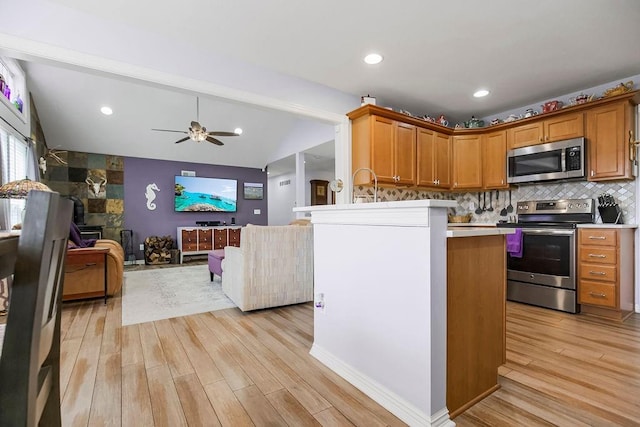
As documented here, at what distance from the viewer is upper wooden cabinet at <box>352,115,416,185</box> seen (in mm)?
3701

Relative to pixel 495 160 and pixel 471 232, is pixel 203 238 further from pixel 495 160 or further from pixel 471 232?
pixel 471 232

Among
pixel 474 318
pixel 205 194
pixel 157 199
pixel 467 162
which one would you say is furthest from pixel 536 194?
pixel 157 199

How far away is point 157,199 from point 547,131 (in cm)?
754

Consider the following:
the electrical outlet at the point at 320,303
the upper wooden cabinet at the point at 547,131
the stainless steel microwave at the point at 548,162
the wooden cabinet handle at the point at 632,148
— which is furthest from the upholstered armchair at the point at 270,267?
the wooden cabinet handle at the point at 632,148

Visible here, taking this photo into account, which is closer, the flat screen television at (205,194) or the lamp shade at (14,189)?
the lamp shade at (14,189)

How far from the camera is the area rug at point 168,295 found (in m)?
3.30

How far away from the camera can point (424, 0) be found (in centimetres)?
218

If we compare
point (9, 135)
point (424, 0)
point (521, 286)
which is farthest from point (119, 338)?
point (521, 286)

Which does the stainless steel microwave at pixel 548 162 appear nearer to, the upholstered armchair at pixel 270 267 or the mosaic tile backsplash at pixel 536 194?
the mosaic tile backsplash at pixel 536 194

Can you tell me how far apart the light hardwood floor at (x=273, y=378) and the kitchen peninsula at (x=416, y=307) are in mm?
140

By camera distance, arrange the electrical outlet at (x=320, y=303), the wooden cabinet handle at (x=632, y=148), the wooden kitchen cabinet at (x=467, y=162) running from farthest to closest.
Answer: the wooden kitchen cabinet at (x=467, y=162) → the wooden cabinet handle at (x=632, y=148) → the electrical outlet at (x=320, y=303)

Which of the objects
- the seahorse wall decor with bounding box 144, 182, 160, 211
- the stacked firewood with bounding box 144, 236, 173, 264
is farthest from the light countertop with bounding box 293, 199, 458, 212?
the seahorse wall decor with bounding box 144, 182, 160, 211

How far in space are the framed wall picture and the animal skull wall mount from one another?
3.19 metres

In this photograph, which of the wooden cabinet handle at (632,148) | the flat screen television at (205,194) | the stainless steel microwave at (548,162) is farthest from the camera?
the flat screen television at (205,194)
